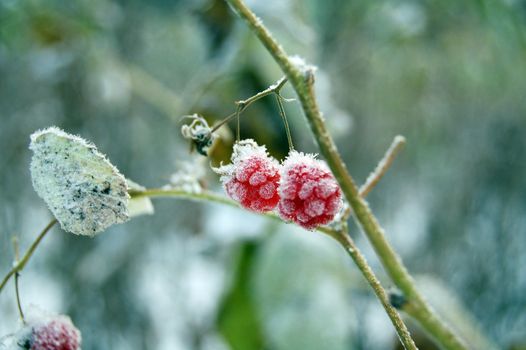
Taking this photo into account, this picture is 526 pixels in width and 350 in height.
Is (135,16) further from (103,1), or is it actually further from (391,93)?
(391,93)

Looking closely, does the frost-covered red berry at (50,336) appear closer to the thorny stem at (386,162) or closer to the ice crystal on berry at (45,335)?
the ice crystal on berry at (45,335)

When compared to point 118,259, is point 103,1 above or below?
above

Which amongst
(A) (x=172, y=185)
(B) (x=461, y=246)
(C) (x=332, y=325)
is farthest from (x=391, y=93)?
(A) (x=172, y=185)

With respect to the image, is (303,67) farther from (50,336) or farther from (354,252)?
(50,336)

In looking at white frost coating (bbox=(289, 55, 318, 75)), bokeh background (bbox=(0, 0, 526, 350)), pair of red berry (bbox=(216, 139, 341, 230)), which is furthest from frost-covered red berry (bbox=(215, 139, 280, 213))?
bokeh background (bbox=(0, 0, 526, 350))

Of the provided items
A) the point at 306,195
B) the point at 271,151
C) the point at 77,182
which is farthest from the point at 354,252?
the point at 271,151

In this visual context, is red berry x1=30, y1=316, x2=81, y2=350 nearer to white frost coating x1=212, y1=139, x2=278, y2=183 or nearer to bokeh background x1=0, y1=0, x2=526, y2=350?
white frost coating x1=212, y1=139, x2=278, y2=183
